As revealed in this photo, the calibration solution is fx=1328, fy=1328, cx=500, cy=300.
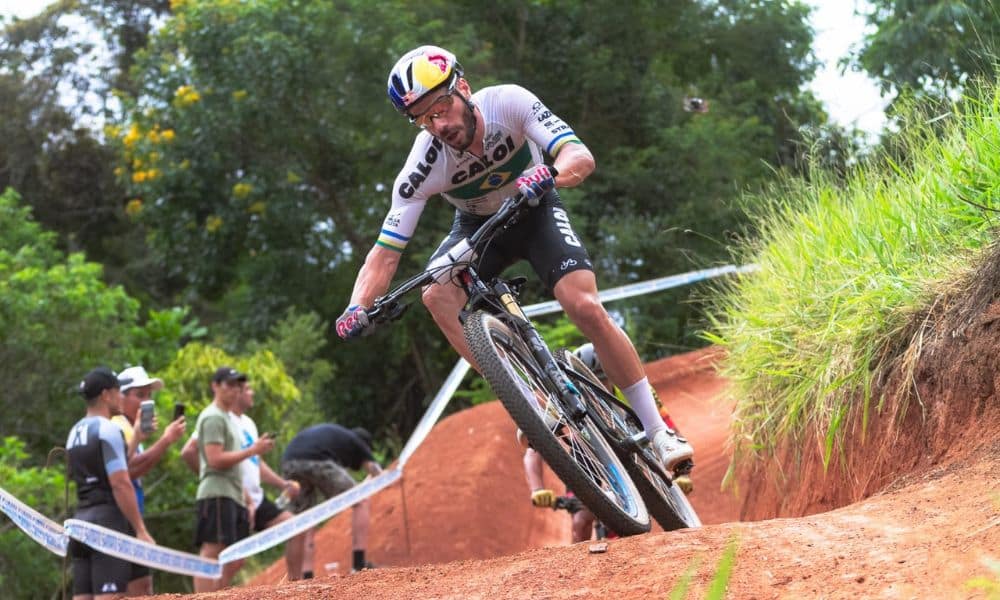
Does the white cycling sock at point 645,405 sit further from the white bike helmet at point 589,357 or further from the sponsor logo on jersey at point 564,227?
the white bike helmet at point 589,357

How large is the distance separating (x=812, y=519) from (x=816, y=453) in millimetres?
2321

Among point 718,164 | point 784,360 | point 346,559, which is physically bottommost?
point 346,559

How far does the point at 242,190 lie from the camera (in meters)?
19.3

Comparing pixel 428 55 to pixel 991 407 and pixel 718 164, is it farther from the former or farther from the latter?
pixel 718 164

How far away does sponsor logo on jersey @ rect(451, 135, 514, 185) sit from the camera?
614 cm

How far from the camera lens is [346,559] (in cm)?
1209

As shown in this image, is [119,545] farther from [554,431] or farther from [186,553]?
[554,431]

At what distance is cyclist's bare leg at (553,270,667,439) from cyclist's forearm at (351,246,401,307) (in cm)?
80

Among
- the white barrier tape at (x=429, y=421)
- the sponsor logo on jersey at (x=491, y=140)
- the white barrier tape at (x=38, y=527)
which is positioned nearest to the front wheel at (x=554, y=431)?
the sponsor logo on jersey at (x=491, y=140)

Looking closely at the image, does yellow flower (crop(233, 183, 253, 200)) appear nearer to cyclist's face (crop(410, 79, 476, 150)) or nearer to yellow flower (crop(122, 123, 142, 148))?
yellow flower (crop(122, 123, 142, 148))

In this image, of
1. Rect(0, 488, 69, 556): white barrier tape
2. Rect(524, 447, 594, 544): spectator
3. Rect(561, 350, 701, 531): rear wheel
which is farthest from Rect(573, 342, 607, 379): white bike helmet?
Rect(0, 488, 69, 556): white barrier tape

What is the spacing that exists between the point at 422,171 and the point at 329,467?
18.3 ft

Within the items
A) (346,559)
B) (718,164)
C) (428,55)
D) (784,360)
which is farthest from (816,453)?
(718,164)

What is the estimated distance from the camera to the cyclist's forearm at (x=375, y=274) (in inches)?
237
